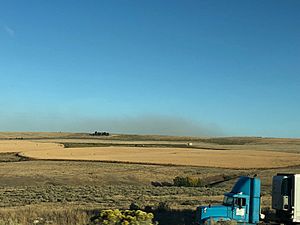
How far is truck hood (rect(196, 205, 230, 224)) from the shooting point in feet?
57.3

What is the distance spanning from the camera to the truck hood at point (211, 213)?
1747 centimetres

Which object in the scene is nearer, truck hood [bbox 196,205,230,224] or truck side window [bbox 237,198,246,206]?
truck hood [bbox 196,205,230,224]

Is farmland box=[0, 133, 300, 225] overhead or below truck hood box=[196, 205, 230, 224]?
below

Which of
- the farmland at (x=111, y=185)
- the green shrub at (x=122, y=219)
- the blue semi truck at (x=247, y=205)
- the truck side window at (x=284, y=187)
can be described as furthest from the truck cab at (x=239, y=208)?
the farmland at (x=111, y=185)

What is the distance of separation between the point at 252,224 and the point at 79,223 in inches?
259

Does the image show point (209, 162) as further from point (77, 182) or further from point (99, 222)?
point (99, 222)

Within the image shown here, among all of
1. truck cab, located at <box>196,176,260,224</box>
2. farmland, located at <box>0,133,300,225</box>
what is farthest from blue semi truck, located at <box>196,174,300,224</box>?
farmland, located at <box>0,133,300,225</box>

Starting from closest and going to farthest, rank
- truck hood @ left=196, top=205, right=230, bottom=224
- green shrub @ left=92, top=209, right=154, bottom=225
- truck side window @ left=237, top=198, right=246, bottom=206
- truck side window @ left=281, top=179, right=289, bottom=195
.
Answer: green shrub @ left=92, top=209, right=154, bottom=225
truck hood @ left=196, top=205, right=230, bottom=224
truck side window @ left=237, top=198, right=246, bottom=206
truck side window @ left=281, top=179, right=289, bottom=195

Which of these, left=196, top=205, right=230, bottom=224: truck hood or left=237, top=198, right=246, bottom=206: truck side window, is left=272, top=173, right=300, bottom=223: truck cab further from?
left=196, top=205, right=230, bottom=224: truck hood

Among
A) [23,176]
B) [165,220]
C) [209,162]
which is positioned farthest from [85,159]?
[165,220]

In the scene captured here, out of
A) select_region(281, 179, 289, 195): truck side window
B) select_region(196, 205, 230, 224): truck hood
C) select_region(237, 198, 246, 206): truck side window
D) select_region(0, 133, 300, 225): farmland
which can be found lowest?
select_region(0, 133, 300, 225): farmland

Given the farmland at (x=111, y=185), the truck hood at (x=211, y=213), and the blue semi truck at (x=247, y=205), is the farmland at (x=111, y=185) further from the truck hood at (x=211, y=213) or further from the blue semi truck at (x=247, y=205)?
the blue semi truck at (x=247, y=205)

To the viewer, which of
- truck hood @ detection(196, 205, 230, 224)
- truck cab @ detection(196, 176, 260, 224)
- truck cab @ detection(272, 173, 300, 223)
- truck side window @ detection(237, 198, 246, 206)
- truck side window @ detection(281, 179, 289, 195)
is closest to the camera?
truck hood @ detection(196, 205, 230, 224)

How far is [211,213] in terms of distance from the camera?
57.7 feet
